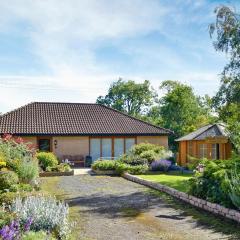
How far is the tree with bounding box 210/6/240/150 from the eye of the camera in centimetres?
1795

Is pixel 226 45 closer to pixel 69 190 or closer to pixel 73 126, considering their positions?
pixel 69 190

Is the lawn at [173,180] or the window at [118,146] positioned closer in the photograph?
the lawn at [173,180]

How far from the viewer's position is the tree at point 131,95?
76688 millimetres

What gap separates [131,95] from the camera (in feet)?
253

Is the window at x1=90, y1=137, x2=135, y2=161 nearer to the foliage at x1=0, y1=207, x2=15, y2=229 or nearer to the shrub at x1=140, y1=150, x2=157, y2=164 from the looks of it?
the shrub at x1=140, y1=150, x2=157, y2=164

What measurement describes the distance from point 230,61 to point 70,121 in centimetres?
2185

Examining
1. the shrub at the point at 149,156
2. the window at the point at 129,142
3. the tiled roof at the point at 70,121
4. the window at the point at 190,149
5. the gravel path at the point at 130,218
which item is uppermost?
the tiled roof at the point at 70,121

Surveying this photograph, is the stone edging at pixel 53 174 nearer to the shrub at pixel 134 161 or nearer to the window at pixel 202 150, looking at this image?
the shrub at pixel 134 161

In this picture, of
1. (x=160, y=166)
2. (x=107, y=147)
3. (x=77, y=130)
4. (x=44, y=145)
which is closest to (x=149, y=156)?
(x=160, y=166)

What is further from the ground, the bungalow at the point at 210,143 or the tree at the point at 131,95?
the tree at the point at 131,95

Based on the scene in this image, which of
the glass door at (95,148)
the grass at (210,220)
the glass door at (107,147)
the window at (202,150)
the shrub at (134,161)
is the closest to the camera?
the grass at (210,220)

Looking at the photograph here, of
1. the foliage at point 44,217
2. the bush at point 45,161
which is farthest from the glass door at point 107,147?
the foliage at point 44,217

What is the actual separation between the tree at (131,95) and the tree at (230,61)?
57.4 m

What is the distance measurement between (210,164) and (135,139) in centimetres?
2450
